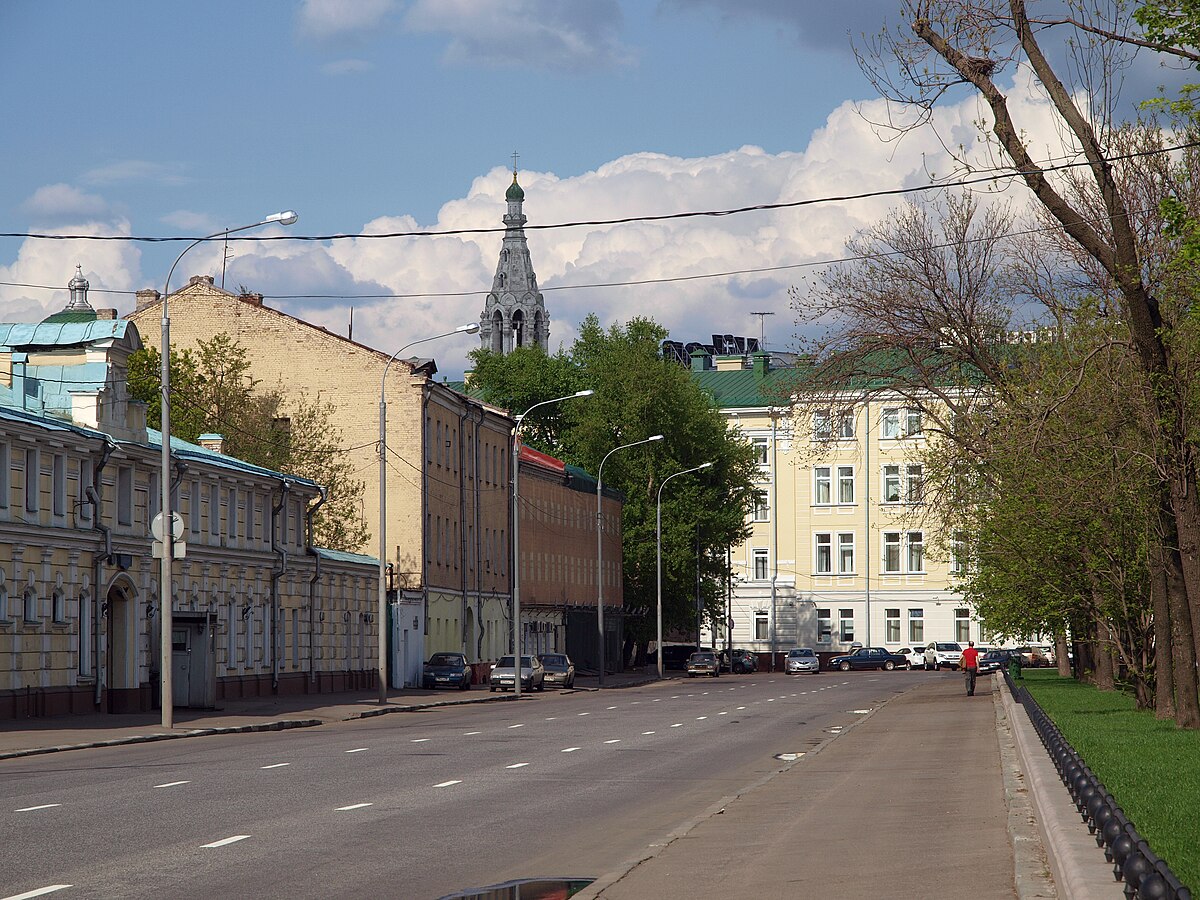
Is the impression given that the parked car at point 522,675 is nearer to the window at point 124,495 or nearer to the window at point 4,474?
the window at point 124,495

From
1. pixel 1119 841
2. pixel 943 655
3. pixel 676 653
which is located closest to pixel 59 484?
pixel 1119 841

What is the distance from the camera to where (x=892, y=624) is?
345 ft

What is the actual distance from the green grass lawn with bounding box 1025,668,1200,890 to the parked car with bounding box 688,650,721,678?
2001 inches

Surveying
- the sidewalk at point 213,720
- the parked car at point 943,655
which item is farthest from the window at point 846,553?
the sidewalk at point 213,720

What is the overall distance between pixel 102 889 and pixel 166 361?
23.7 metres

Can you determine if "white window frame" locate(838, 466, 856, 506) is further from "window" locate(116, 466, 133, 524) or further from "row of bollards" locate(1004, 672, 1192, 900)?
"row of bollards" locate(1004, 672, 1192, 900)

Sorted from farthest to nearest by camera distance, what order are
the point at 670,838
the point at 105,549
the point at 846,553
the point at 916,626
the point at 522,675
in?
1. the point at 846,553
2. the point at 916,626
3. the point at 522,675
4. the point at 105,549
5. the point at 670,838

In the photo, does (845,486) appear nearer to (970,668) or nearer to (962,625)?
(962,625)

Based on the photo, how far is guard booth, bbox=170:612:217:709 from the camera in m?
39.2

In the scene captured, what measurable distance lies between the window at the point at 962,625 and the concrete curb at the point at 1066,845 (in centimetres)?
8763

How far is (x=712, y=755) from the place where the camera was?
26000mm

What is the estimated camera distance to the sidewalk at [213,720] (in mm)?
28781

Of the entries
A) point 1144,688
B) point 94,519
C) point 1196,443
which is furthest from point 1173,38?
point 94,519

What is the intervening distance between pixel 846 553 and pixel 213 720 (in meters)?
73.8
